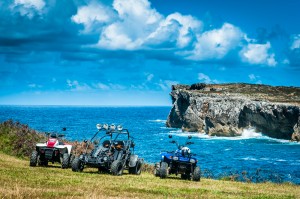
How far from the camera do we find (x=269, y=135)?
371 ft

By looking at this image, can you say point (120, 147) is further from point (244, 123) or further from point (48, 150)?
point (244, 123)

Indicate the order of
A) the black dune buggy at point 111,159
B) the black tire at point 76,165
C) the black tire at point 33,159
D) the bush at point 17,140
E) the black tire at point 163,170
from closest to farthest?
1. the black dune buggy at point 111,159
2. the black tire at point 76,165
3. the black tire at point 163,170
4. the black tire at point 33,159
5. the bush at point 17,140

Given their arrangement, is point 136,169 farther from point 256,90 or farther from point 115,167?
point 256,90

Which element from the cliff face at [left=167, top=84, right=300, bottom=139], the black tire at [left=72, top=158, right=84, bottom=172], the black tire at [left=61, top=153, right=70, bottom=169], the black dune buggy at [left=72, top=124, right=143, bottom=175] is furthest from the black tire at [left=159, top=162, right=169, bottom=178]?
the cliff face at [left=167, top=84, right=300, bottom=139]

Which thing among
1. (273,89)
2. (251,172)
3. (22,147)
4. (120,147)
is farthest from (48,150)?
(273,89)

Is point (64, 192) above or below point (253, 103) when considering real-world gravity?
below

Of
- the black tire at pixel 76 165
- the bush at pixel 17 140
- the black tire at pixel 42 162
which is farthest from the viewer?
the bush at pixel 17 140

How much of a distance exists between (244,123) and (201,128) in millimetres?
16196

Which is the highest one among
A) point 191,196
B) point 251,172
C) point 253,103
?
point 253,103

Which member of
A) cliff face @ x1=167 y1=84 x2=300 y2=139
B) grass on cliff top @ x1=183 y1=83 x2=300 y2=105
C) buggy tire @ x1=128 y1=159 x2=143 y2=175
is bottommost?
buggy tire @ x1=128 y1=159 x2=143 y2=175

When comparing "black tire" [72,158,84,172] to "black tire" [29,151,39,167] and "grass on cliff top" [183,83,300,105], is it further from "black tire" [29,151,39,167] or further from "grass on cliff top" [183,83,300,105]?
"grass on cliff top" [183,83,300,105]

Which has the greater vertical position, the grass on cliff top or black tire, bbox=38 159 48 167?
the grass on cliff top

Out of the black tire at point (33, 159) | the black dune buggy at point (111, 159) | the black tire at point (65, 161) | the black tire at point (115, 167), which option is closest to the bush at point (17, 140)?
the black tire at point (33, 159)

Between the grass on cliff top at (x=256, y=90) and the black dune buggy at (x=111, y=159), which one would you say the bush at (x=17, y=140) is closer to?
the black dune buggy at (x=111, y=159)
